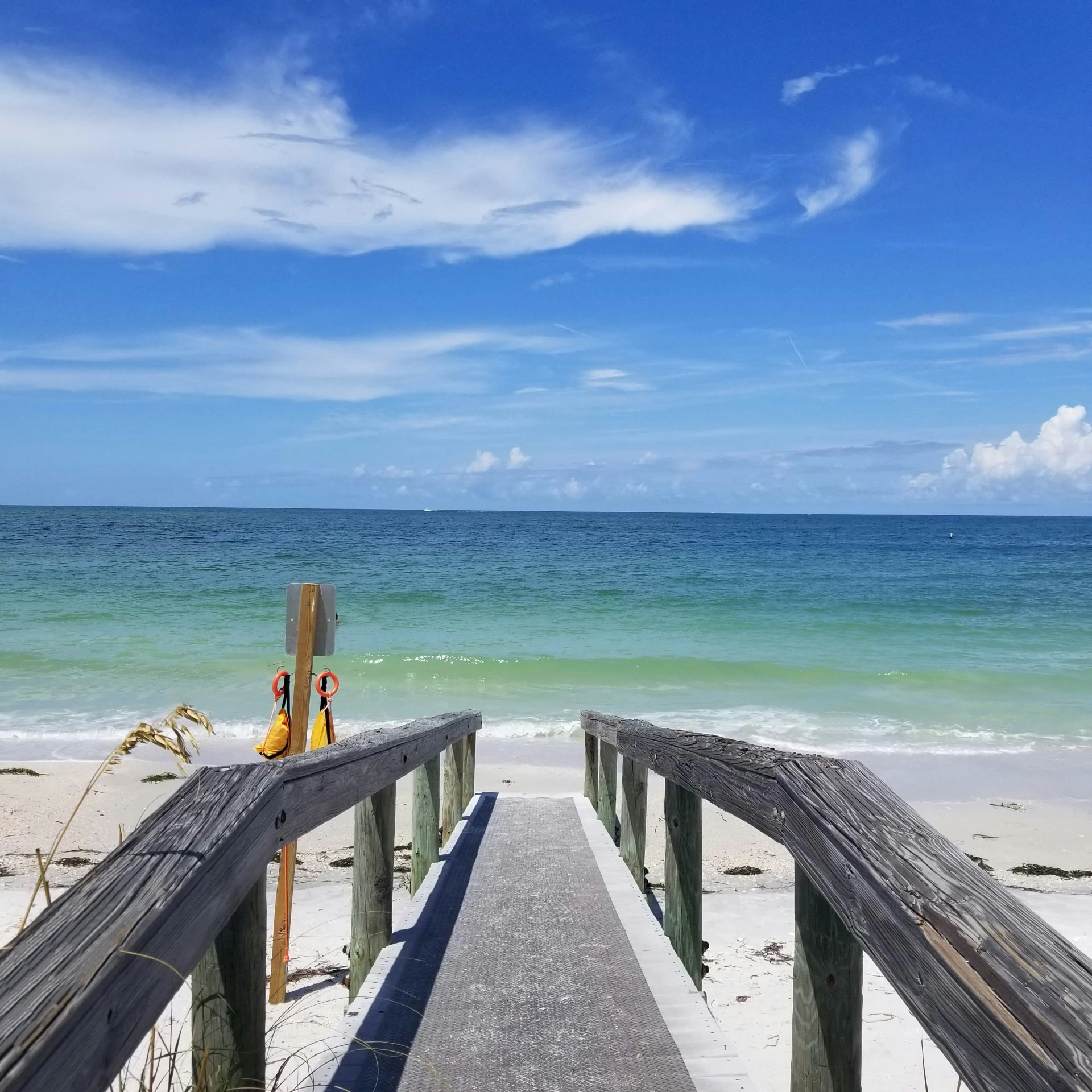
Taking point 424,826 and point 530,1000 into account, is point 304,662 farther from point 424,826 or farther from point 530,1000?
point 530,1000

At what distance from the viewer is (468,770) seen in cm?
741

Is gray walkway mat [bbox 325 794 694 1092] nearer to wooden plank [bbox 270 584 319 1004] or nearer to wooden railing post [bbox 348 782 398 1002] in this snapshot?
wooden railing post [bbox 348 782 398 1002]

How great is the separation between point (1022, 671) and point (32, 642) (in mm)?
21141

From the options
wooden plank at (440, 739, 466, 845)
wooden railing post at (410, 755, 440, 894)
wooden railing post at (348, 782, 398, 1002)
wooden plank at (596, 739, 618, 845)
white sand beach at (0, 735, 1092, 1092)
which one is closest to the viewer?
wooden railing post at (348, 782, 398, 1002)

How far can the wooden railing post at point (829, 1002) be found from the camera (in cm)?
190

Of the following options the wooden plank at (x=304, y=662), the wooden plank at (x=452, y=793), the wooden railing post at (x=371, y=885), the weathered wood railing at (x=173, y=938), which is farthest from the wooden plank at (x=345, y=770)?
the wooden plank at (x=452, y=793)

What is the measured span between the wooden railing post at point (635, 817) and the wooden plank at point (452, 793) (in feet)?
4.71

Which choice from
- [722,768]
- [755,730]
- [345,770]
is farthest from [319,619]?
[755,730]

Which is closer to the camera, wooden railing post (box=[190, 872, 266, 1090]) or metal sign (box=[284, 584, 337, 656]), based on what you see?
wooden railing post (box=[190, 872, 266, 1090])

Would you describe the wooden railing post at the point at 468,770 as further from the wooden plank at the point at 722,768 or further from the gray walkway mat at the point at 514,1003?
the wooden plank at the point at 722,768

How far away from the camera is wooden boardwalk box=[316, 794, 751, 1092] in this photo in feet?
8.40

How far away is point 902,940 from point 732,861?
278 inches

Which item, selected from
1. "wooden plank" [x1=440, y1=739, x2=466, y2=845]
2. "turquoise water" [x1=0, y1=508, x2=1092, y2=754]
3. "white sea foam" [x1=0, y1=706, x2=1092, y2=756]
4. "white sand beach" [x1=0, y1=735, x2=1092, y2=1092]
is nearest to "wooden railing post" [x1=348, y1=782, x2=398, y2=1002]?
"white sand beach" [x1=0, y1=735, x2=1092, y2=1092]

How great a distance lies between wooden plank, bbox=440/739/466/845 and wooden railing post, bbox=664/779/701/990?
8.86ft
